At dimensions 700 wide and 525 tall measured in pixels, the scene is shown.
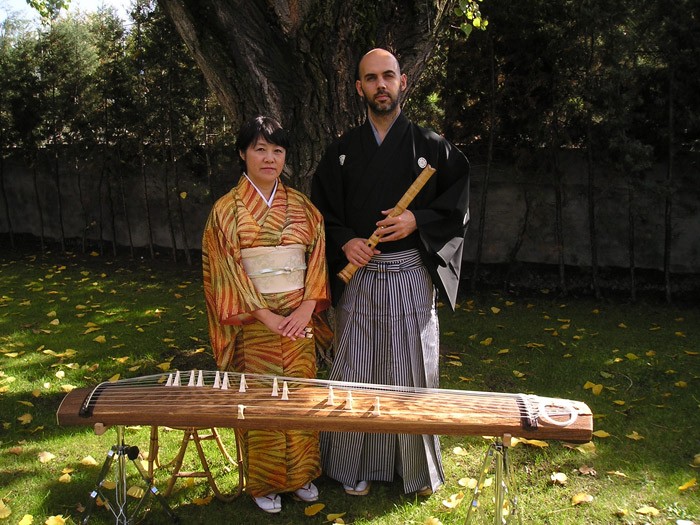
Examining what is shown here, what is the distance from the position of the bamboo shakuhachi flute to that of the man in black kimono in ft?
0.20

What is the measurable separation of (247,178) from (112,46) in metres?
7.44

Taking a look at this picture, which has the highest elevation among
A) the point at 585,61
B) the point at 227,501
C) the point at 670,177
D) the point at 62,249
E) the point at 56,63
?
the point at 56,63

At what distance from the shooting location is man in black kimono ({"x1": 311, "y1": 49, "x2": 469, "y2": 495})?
343cm

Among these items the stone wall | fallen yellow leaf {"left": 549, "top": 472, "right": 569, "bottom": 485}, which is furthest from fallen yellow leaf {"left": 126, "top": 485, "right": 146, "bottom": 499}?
the stone wall

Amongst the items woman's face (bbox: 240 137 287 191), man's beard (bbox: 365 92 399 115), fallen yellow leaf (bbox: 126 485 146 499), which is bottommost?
fallen yellow leaf (bbox: 126 485 146 499)

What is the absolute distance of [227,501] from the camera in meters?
3.52

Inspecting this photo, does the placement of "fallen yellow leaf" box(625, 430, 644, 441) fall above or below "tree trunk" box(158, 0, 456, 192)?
below

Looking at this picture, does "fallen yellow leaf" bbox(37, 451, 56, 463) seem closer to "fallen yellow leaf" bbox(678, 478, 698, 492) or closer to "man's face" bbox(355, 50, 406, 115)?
"man's face" bbox(355, 50, 406, 115)

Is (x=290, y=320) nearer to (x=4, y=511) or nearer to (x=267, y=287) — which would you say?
(x=267, y=287)

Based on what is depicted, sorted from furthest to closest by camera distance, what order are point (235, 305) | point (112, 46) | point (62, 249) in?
point (62, 249) < point (112, 46) < point (235, 305)

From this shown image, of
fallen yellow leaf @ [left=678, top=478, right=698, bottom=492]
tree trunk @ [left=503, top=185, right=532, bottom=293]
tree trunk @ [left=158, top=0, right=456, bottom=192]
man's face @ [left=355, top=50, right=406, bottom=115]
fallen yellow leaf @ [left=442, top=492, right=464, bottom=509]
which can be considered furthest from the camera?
tree trunk @ [left=503, top=185, right=532, bottom=293]

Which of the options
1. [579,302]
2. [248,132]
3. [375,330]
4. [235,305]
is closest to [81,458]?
[235,305]

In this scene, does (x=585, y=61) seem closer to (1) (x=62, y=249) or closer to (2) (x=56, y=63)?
(2) (x=56, y=63)

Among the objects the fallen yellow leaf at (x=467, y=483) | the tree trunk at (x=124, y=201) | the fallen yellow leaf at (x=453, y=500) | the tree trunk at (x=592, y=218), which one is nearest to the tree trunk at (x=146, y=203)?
the tree trunk at (x=124, y=201)
